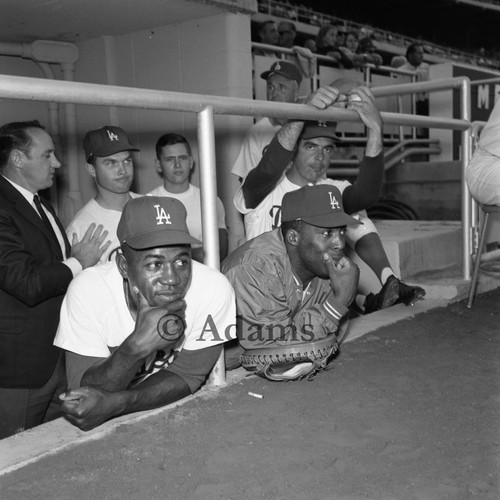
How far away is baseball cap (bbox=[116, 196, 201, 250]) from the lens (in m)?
2.36

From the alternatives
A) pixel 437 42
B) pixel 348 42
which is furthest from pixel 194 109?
pixel 437 42

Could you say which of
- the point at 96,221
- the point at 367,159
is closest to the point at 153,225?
the point at 96,221

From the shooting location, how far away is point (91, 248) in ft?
9.64

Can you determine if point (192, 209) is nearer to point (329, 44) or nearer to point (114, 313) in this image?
point (114, 313)

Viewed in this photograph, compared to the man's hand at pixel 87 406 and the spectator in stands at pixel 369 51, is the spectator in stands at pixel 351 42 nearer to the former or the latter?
the spectator in stands at pixel 369 51

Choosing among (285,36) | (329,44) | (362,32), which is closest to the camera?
(285,36)

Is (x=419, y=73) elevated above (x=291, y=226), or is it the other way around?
(x=419, y=73)

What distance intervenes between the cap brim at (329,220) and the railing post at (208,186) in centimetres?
42

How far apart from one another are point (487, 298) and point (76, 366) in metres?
2.76

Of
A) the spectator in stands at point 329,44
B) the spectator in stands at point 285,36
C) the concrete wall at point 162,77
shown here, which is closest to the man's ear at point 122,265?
the concrete wall at point 162,77

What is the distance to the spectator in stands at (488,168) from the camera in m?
3.70

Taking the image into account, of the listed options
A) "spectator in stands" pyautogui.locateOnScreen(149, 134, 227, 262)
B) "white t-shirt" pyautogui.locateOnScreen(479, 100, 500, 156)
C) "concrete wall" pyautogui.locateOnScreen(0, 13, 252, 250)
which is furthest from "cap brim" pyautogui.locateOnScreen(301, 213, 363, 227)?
"concrete wall" pyautogui.locateOnScreen(0, 13, 252, 250)

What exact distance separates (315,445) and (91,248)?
Result: 4.27 feet

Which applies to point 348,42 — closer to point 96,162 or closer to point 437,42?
point 96,162
